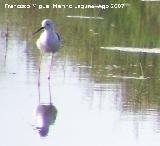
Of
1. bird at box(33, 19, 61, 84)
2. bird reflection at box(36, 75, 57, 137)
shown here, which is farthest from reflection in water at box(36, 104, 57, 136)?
bird at box(33, 19, 61, 84)

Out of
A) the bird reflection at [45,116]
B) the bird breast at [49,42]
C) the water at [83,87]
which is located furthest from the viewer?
the bird breast at [49,42]

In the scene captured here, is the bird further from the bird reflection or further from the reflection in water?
the reflection in water

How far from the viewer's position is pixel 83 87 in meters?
12.3

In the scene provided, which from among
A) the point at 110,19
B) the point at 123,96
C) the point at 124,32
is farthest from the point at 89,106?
the point at 110,19

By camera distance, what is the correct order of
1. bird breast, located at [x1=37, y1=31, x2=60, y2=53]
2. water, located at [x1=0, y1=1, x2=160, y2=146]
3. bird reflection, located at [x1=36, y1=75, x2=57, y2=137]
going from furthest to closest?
bird breast, located at [x1=37, y1=31, x2=60, y2=53] < bird reflection, located at [x1=36, y1=75, x2=57, y2=137] < water, located at [x1=0, y1=1, x2=160, y2=146]

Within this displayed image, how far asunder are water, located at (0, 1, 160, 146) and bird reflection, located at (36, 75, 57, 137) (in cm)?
1

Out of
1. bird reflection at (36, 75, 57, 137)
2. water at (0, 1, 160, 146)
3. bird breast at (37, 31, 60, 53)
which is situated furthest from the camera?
bird breast at (37, 31, 60, 53)

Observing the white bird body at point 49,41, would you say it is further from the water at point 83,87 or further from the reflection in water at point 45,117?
A: the reflection in water at point 45,117

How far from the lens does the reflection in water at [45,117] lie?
383 inches

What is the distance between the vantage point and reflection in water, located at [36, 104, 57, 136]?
9.73 m

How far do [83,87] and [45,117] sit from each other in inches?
77.4

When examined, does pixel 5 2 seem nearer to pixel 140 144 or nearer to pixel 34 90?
pixel 34 90

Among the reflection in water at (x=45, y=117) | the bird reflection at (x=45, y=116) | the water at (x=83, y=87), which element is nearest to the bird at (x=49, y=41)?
the water at (x=83, y=87)

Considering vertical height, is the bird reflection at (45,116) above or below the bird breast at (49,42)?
below
